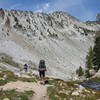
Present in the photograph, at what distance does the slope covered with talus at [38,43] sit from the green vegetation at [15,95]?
9291 cm

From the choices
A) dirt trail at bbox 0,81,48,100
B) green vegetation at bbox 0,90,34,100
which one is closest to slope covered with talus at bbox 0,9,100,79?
dirt trail at bbox 0,81,48,100

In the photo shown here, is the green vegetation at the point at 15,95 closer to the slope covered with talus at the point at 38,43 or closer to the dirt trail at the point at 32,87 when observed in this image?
the dirt trail at the point at 32,87

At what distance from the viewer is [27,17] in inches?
7318

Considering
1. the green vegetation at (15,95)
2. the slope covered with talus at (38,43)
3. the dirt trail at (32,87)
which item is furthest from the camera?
the slope covered with talus at (38,43)

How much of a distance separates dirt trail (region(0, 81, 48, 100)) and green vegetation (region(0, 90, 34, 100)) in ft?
2.12

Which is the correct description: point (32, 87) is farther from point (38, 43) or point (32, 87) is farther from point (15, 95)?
point (38, 43)

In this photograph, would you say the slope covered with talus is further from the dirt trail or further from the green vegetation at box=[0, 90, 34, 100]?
the green vegetation at box=[0, 90, 34, 100]

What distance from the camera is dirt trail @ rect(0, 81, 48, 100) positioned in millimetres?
26422

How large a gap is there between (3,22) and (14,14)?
19.0 meters

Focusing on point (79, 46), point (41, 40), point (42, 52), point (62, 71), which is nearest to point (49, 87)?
point (62, 71)

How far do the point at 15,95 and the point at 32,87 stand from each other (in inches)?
145

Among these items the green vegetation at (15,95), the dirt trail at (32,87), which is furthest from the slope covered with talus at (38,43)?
the green vegetation at (15,95)

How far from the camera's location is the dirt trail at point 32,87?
86.7 feet

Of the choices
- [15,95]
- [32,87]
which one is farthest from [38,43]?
[15,95]
